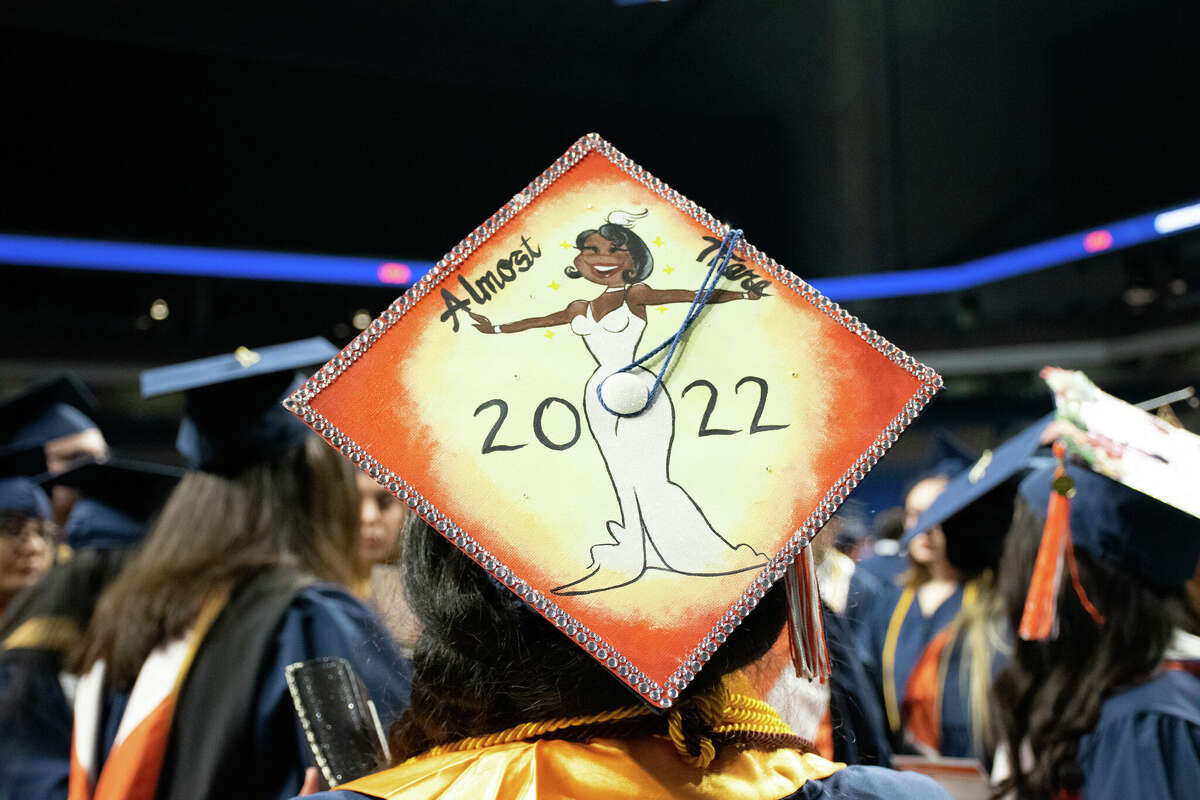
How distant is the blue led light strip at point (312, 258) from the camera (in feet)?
28.0

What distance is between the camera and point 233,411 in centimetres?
196

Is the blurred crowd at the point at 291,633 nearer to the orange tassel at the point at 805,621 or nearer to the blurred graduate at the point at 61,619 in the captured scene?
the blurred graduate at the point at 61,619

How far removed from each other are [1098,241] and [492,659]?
9878mm

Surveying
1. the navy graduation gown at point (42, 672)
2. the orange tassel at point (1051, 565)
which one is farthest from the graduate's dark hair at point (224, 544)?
the orange tassel at point (1051, 565)

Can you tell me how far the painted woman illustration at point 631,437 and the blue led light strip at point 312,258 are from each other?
285 inches

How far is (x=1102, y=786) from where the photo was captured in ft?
5.83

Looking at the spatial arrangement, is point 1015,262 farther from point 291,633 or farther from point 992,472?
point 291,633

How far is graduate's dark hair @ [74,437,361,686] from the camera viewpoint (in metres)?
1.84

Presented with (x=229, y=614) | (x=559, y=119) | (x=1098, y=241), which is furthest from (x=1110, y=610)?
(x=1098, y=241)

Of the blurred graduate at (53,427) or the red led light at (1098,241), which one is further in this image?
the red led light at (1098,241)

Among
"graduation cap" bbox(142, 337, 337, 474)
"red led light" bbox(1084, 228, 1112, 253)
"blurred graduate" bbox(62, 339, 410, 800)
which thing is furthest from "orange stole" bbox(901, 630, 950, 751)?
"red led light" bbox(1084, 228, 1112, 253)

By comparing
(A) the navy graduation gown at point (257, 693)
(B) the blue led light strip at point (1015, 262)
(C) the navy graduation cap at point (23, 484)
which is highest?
(B) the blue led light strip at point (1015, 262)

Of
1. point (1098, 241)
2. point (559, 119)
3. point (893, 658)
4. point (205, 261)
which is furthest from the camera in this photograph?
point (1098, 241)

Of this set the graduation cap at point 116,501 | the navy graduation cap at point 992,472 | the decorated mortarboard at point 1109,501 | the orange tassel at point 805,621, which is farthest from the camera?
→ the graduation cap at point 116,501
